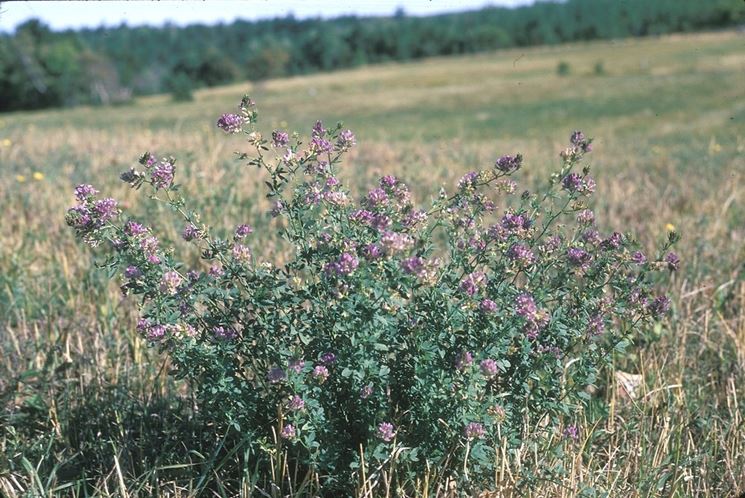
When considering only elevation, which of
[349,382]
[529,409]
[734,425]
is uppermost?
[349,382]

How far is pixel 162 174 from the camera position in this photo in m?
2.13

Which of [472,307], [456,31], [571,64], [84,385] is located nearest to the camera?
[472,307]

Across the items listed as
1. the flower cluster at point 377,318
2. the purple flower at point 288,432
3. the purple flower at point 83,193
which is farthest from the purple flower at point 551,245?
the purple flower at point 83,193

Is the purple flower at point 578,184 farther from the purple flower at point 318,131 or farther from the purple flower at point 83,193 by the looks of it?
the purple flower at point 83,193

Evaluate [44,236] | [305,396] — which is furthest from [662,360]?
[44,236]

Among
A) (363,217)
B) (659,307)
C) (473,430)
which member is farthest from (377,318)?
(659,307)

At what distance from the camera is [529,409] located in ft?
7.68

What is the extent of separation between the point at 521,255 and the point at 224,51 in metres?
68.8

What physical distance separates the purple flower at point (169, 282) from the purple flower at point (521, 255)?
945mm

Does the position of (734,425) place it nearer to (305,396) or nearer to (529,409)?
(529,409)

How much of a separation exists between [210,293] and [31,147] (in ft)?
27.3

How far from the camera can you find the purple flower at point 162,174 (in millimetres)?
2119

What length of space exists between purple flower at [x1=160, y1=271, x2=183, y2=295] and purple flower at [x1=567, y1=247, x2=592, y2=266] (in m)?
1.13

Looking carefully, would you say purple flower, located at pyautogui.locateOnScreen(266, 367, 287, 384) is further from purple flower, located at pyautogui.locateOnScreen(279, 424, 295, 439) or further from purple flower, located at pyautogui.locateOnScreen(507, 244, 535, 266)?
purple flower, located at pyautogui.locateOnScreen(507, 244, 535, 266)
